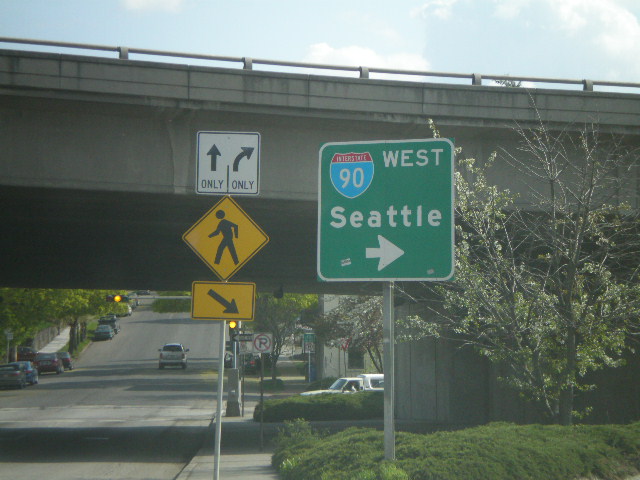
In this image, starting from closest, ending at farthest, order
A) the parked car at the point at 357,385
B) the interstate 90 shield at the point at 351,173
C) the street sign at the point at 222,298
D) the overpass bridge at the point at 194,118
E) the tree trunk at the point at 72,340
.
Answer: the interstate 90 shield at the point at 351,173 < the street sign at the point at 222,298 < the overpass bridge at the point at 194,118 < the parked car at the point at 357,385 < the tree trunk at the point at 72,340

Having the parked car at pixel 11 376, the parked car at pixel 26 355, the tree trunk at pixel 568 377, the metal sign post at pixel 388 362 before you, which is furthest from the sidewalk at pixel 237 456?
the parked car at pixel 26 355

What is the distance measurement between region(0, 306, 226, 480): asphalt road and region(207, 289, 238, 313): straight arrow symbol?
729cm

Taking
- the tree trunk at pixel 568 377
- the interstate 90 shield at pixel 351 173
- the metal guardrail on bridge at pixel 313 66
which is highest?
the metal guardrail on bridge at pixel 313 66

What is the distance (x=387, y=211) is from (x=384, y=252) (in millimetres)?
368

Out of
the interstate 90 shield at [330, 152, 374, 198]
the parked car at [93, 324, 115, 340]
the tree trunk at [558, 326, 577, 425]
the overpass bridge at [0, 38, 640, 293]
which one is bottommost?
the parked car at [93, 324, 115, 340]

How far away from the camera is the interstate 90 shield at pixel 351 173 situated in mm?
7332

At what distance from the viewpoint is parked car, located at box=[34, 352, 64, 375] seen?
59156 mm

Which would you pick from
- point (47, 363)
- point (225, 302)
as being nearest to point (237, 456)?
point (225, 302)

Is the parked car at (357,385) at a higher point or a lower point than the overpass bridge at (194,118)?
lower

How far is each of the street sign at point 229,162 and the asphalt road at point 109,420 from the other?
315 inches

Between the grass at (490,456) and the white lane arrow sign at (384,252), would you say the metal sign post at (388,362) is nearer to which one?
the white lane arrow sign at (384,252)

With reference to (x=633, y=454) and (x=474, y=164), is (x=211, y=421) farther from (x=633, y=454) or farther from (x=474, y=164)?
(x=633, y=454)

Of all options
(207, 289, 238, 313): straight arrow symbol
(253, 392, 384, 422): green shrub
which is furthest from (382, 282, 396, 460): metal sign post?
(253, 392, 384, 422): green shrub

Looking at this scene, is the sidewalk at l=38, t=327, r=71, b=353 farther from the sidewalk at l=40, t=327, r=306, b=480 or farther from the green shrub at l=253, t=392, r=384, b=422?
the green shrub at l=253, t=392, r=384, b=422
